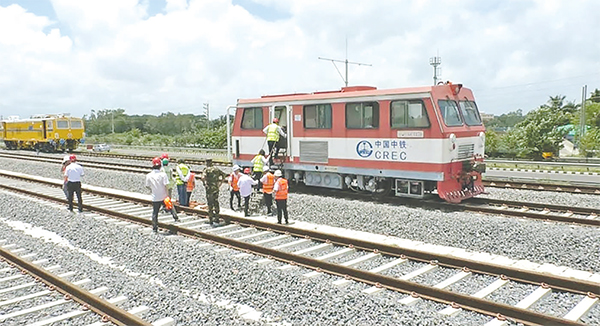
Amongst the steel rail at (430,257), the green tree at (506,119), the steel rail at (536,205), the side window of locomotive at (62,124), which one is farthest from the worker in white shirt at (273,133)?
the green tree at (506,119)

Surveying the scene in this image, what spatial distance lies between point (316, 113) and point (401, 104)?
3028 millimetres

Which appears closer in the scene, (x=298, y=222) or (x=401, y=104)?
(x=298, y=222)

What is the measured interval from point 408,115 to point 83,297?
30.1 feet

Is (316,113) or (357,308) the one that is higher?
(316,113)

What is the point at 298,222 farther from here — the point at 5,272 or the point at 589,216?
the point at 589,216

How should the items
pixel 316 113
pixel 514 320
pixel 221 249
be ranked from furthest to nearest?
pixel 316 113 → pixel 221 249 → pixel 514 320

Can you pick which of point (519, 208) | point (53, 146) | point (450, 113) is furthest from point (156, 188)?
point (53, 146)

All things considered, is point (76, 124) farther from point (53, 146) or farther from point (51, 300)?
→ point (51, 300)

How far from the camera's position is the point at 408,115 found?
1287 centimetres

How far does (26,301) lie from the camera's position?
6793 millimetres

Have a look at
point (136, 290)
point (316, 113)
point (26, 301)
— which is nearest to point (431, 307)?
point (136, 290)

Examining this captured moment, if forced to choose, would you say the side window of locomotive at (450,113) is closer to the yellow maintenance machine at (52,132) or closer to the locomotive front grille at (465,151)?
the locomotive front grille at (465,151)

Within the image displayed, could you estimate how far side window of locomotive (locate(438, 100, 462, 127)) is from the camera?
41.3ft

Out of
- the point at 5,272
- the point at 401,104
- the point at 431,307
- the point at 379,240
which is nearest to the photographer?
the point at 431,307
